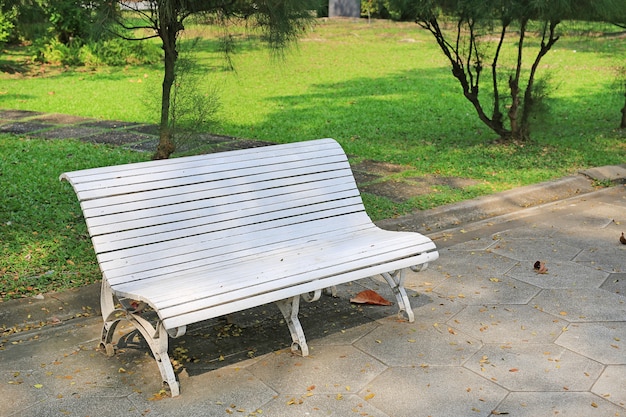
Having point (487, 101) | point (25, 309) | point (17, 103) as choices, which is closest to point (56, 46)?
point (17, 103)

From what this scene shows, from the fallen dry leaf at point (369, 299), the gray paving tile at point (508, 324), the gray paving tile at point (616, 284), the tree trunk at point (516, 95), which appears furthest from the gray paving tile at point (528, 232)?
the tree trunk at point (516, 95)

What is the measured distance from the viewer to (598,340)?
13.5 ft

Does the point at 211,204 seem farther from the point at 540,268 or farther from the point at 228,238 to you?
the point at 540,268

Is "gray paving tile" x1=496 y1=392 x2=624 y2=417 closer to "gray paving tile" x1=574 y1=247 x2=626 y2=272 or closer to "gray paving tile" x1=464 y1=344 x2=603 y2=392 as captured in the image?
"gray paving tile" x1=464 y1=344 x2=603 y2=392

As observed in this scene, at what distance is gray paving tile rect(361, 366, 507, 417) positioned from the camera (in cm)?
339

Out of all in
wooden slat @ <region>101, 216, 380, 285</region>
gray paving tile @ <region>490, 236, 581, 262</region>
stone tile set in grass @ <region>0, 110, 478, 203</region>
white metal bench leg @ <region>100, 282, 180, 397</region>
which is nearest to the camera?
white metal bench leg @ <region>100, 282, 180, 397</region>

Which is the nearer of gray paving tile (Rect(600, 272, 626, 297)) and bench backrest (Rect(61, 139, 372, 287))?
bench backrest (Rect(61, 139, 372, 287))

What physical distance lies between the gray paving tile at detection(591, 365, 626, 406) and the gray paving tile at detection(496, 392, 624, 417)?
0.16 feet

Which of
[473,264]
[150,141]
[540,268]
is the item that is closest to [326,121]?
[150,141]

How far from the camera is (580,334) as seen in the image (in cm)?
418

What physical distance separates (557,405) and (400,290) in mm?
1184

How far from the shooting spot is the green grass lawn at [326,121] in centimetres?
588

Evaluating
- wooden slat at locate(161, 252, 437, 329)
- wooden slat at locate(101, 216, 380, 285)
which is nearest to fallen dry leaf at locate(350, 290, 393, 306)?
wooden slat at locate(101, 216, 380, 285)

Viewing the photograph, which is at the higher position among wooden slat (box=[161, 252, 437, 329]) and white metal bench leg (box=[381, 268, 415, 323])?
wooden slat (box=[161, 252, 437, 329])
